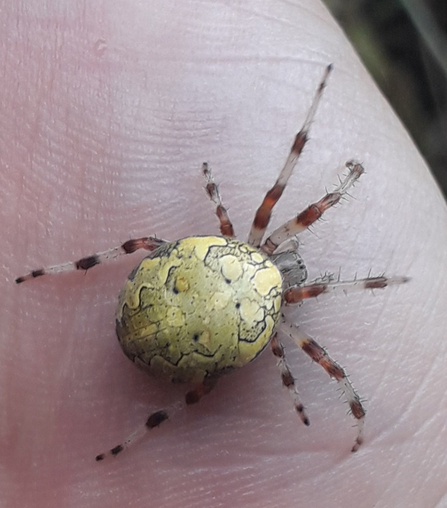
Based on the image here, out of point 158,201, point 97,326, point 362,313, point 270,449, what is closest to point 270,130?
point 158,201

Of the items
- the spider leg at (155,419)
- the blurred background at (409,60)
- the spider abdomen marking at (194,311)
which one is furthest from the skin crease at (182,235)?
the blurred background at (409,60)

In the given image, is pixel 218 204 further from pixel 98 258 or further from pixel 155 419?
pixel 155 419

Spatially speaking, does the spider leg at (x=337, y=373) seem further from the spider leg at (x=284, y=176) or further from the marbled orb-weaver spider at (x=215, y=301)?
the spider leg at (x=284, y=176)

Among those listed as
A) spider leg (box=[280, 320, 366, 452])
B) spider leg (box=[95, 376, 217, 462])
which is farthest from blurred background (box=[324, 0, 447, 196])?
spider leg (box=[95, 376, 217, 462])

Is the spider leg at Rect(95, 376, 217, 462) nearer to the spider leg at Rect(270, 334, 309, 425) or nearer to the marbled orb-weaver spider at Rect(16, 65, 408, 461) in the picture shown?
the marbled orb-weaver spider at Rect(16, 65, 408, 461)

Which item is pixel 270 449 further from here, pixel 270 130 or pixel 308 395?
pixel 270 130

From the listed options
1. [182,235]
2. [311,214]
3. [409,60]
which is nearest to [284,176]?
[311,214]
